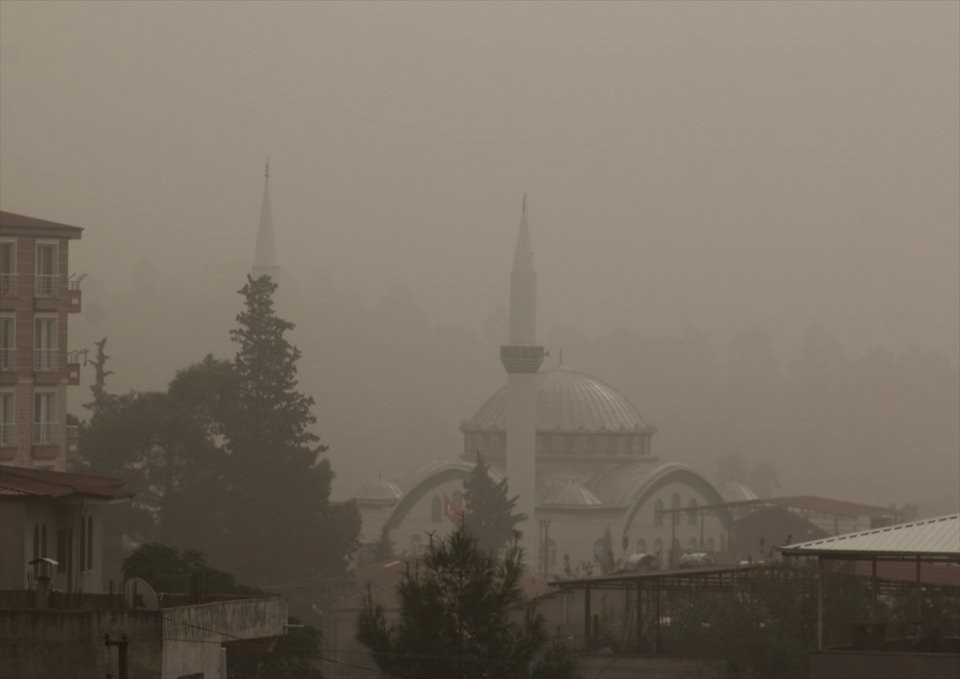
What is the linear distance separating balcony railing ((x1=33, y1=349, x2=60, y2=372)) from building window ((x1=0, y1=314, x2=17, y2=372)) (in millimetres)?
584

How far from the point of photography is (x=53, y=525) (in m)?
29.6

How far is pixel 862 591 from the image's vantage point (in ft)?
144

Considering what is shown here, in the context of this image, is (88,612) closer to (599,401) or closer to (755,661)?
(755,661)

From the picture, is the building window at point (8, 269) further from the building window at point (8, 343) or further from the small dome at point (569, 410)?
the small dome at point (569, 410)

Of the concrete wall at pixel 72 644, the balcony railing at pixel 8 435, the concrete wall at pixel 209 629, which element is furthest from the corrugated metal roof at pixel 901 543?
the balcony railing at pixel 8 435

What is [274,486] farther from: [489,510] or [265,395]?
[489,510]

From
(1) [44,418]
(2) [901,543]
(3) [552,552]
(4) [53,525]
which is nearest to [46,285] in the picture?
(1) [44,418]

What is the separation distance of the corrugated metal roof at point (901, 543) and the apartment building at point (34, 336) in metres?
24.2

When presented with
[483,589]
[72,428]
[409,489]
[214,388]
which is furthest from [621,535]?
[483,589]

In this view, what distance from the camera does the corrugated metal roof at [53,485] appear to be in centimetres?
2898

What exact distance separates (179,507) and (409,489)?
56931mm

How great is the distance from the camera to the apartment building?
53.4 meters

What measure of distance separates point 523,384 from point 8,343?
244 ft

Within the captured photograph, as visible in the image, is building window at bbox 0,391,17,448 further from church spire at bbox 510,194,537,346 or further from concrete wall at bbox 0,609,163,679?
church spire at bbox 510,194,537,346
